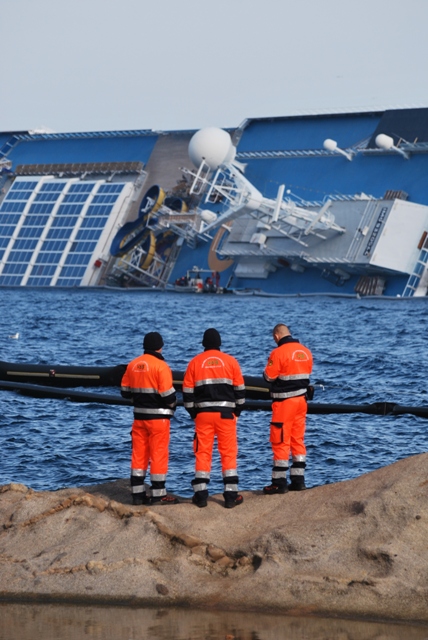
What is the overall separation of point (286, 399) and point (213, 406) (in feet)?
2.69

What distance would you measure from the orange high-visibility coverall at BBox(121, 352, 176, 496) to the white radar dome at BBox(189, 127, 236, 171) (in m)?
59.4

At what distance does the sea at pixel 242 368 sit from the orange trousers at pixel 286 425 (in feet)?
8.31

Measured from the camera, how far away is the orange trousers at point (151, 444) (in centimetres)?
1097

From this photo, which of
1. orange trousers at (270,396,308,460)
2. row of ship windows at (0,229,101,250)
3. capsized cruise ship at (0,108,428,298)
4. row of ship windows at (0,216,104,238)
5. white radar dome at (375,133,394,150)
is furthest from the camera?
row of ship windows at (0,216,104,238)

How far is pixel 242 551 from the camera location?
32.2 feet

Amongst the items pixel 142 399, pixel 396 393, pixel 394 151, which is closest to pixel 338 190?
pixel 394 151

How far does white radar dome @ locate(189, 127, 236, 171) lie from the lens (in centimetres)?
6962

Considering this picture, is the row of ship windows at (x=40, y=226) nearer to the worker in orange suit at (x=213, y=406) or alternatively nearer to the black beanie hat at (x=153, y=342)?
the black beanie hat at (x=153, y=342)

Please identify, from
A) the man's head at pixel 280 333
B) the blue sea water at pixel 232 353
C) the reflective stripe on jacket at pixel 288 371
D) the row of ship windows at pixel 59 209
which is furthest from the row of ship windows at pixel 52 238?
the reflective stripe on jacket at pixel 288 371

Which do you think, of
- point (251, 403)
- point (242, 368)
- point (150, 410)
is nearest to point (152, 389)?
point (150, 410)

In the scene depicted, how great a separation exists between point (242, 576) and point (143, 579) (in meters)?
0.81

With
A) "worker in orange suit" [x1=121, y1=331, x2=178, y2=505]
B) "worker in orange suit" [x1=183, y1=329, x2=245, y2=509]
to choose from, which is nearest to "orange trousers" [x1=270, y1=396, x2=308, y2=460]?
"worker in orange suit" [x1=183, y1=329, x2=245, y2=509]

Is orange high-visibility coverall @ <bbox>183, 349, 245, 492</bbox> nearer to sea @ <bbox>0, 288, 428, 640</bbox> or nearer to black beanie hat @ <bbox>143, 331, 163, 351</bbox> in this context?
black beanie hat @ <bbox>143, 331, 163, 351</bbox>

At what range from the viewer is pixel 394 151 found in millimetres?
68875
